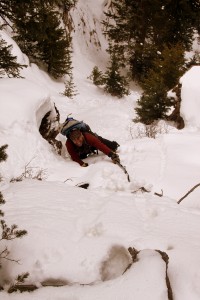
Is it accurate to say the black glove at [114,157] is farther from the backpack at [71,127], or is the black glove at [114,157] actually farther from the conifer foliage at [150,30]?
the conifer foliage at [150,30]

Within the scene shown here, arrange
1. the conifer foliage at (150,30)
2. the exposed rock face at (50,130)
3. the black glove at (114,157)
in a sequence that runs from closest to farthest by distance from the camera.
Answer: the black glove at (114,157) → the exposed rock face at (50,130) → the conifer foliage at (150,30)

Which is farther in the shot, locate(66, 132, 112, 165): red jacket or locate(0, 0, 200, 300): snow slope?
locate(66, 132, 112, 165): red jacket

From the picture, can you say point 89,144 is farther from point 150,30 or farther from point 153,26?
point 150,30

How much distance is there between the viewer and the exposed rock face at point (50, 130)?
790cm

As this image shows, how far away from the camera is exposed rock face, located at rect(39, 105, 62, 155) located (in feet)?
25.9

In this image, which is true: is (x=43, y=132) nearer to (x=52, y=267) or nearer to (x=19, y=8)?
(x=19, y=8)

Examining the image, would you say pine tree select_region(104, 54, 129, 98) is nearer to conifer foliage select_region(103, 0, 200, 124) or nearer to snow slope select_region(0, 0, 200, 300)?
conifer foliage select_region(103, 0, 200, 124)

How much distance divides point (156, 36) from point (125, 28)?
1.78 meters

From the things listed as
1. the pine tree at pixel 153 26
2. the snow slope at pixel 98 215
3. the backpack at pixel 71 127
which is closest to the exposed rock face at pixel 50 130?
the snow slope at pixel 98 215

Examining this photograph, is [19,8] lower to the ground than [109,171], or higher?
higher

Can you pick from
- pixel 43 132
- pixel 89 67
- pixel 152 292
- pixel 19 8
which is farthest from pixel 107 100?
pixel 152 292

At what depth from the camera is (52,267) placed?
7.82ft

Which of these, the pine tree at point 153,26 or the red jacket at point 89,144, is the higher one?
the pine tree at point 153,26

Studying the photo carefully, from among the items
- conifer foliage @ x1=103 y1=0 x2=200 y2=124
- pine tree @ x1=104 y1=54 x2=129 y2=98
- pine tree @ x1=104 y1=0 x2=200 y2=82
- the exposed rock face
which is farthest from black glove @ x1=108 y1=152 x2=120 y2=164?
pine tree @ x1=104 y1=0 x2=200 y2=82
